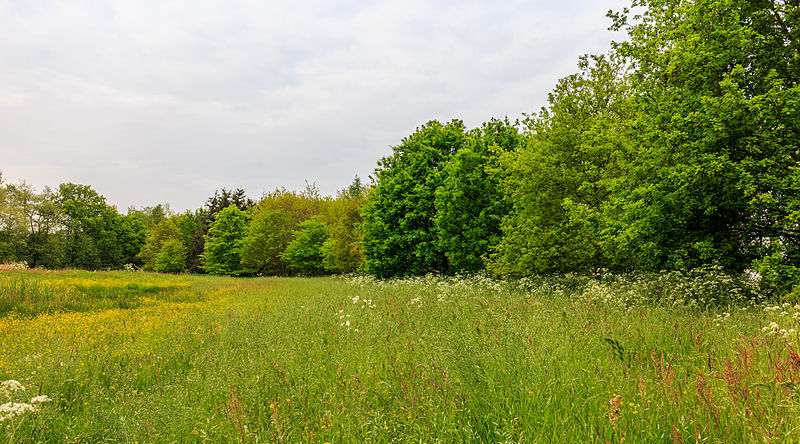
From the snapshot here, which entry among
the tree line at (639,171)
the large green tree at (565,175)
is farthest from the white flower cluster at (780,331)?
the large green tree at (565,175)

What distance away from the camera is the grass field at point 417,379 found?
3.17 meters

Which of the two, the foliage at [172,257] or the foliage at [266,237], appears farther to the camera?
the foliage at [172,257]

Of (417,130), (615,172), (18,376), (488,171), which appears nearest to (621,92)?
(615,172)

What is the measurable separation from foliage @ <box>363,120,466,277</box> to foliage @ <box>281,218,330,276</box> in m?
11.0

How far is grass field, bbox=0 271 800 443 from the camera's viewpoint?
10.4ft

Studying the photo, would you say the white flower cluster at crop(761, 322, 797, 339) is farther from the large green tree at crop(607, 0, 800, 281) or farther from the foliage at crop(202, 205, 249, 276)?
the foliage at crop(202, 205, 249, 276)

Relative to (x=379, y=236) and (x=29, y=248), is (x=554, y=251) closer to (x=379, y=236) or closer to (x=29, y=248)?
(x=379, y=236)

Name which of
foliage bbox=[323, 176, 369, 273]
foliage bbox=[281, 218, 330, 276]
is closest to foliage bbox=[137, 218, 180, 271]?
→ foliage bbox=[281, 218, 330, 276]

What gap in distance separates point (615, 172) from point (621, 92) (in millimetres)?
4173

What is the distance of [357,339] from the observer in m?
6.59

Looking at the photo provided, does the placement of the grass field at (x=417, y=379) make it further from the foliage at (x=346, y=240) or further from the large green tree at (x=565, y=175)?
the foliage at (x=346, y=240)

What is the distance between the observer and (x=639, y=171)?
36.7ft

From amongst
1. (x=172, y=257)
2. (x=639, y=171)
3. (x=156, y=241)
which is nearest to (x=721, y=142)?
(x=639, y=171)

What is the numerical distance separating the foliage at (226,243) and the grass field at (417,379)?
38279 millimetres
